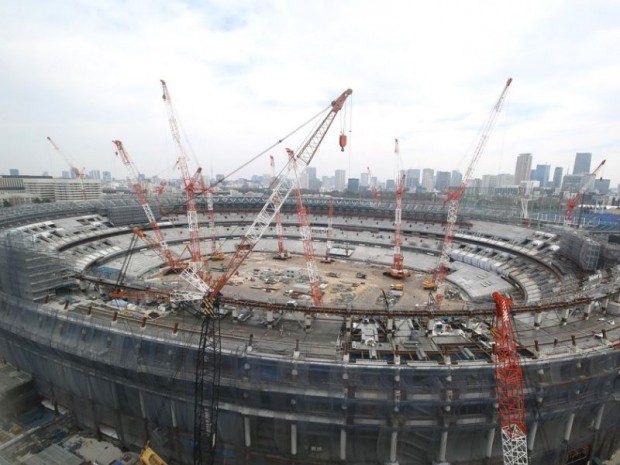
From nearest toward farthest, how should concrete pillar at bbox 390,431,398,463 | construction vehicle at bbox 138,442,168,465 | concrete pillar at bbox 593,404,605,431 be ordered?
construction vehicle at bbox 138,442,168,465 < concrete pillar at bbox 390,431,398,463 < concrete pillar at bbox 593,404,605,431

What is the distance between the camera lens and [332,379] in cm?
2325

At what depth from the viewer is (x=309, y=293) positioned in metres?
57.4

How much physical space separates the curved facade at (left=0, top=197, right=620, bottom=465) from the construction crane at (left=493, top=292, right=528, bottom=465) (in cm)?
110

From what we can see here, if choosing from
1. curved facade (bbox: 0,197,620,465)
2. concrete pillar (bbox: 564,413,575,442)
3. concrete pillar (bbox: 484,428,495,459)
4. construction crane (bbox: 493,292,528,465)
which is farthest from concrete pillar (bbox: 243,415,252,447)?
concrete pillar (bbox: 564,413,575,442)

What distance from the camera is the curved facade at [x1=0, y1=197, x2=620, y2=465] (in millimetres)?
23141

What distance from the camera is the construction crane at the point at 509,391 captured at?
68.9ft

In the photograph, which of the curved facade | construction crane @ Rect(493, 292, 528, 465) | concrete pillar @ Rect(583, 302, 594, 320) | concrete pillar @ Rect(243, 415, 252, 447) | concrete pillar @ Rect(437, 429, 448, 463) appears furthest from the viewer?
concrete pillar @ Rect(583, 302, 594, 320)

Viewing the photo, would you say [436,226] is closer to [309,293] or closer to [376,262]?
[376,262]

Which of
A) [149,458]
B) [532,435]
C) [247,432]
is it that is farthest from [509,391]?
[149,458]

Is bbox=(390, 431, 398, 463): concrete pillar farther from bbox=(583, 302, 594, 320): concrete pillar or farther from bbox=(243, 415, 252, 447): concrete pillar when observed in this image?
bbox=(583, 302, 594, 320): concrete pillar

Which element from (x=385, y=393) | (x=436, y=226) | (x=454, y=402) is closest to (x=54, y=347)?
(x=385, y=393)

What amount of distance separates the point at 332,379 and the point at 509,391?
11.8 meters

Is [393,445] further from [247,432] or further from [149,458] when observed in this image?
[149,458]

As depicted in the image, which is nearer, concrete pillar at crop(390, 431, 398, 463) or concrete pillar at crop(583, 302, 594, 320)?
concrete pillar at crop(390, 431, 398, 463)
